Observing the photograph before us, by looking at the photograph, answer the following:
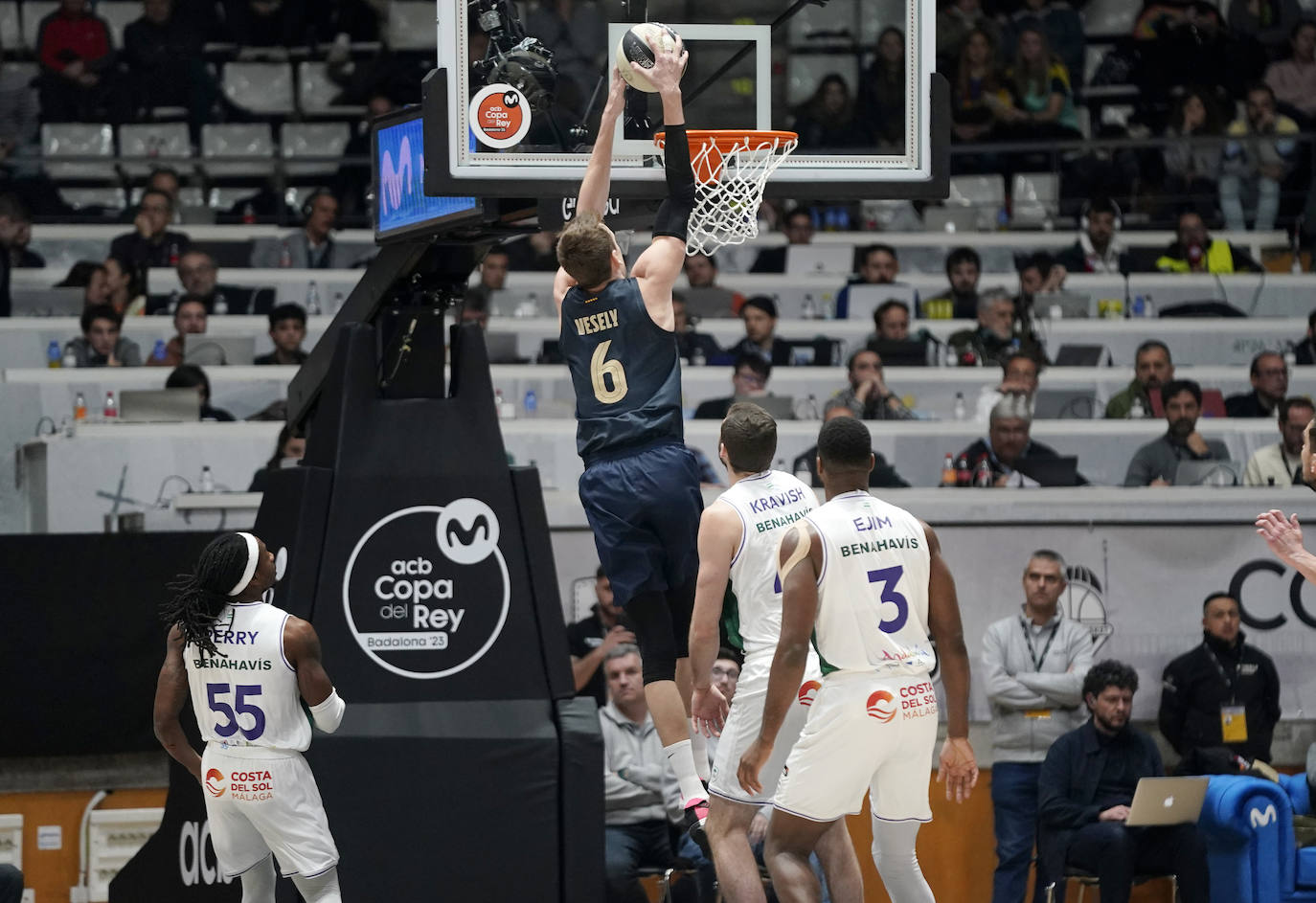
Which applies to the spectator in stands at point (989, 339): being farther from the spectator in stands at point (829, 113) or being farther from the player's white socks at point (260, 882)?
the player's white socks at point (260, 882)

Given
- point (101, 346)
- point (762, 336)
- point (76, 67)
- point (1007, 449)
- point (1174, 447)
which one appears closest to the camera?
point (1007, 449)

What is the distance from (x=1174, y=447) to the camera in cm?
1105

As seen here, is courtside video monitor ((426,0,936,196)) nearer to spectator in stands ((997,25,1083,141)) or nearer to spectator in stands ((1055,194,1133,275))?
spectator in stands ((1055,194,1133,275))

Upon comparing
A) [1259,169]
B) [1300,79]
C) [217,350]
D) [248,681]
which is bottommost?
[248,681]

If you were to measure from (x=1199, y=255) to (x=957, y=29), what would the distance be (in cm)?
A: 341

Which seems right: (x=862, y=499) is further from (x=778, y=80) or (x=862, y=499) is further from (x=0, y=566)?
(x=0, y=566)

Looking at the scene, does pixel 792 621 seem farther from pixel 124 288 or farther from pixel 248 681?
pixel 124 288

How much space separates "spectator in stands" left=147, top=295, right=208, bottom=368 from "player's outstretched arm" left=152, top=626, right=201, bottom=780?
240 inches

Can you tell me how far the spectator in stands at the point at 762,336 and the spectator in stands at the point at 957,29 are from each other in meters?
5.17

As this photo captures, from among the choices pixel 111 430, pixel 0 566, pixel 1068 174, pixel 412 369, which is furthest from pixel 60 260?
pixel 1068 174

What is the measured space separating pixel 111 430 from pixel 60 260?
185 inches

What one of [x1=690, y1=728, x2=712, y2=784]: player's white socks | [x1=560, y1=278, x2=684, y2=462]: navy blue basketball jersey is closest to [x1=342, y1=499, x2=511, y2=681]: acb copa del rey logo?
[x1=690, y1=728, x2=712, y2=784]: player's white socks

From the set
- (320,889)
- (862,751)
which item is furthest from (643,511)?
(320,889)

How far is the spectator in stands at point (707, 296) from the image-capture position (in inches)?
537
